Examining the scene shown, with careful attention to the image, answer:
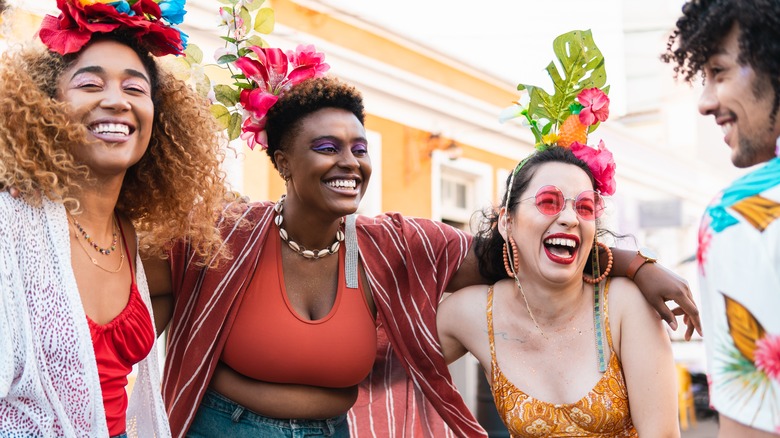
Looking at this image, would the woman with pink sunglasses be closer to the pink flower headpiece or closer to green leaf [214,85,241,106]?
the pink flower headpiece

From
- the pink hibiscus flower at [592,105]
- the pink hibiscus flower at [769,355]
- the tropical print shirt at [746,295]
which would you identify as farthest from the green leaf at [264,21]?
the pink hibiscus flower at [769,355]

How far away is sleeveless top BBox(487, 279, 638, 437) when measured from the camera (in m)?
3.07

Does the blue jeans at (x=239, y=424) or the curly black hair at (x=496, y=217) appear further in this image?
the curly black hair at (x=496, y=217)

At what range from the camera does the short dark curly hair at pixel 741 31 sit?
1.68 meters

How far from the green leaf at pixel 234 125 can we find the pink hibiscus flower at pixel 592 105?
1387 mm

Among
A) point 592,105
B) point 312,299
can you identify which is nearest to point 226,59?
point 312,299

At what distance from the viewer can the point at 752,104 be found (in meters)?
1.72

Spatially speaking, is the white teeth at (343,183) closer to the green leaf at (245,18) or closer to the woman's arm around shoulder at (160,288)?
the woman's arm around shoulder at (160,288)

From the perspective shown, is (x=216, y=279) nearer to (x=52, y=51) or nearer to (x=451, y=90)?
(x=52, y=51)

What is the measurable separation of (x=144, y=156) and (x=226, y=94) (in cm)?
72

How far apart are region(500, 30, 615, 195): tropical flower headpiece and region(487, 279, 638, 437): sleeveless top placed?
2.29 feet

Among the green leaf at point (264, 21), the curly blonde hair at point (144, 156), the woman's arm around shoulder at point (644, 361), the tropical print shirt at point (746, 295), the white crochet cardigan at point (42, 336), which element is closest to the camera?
the tropical print shirt at point (746, 295)

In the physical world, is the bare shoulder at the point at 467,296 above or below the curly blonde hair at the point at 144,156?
below

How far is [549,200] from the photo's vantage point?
3.25 m
